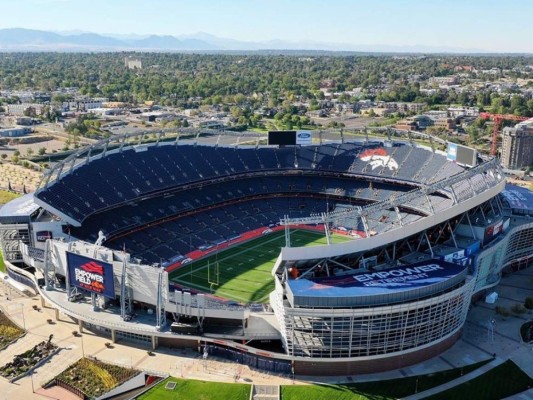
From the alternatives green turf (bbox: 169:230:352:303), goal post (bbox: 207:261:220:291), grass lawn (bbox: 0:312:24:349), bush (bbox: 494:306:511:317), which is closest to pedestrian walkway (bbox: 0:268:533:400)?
bush (bbox: 494:306:511:317)

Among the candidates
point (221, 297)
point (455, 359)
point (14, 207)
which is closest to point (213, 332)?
point (221, 297)

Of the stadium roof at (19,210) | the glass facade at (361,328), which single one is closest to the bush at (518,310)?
the glass facade at (361,328)

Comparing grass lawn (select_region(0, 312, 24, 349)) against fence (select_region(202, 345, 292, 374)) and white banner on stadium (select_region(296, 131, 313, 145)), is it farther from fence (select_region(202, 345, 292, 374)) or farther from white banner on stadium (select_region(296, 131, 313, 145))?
white banner on stadium (select_region(296, 131, 313, 145))

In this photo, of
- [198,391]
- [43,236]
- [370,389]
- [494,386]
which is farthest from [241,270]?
[494,386]

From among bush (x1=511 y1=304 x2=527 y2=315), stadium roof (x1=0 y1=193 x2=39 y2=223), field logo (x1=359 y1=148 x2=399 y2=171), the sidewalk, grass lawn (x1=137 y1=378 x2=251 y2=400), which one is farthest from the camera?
field logo (x1=359 y1=148 x2=399 y2=171)

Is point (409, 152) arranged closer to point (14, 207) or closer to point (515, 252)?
point (515, 252)

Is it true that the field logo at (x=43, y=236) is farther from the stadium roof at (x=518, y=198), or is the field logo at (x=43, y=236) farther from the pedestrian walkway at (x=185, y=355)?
the stadium roof at (x=518, y=198)
